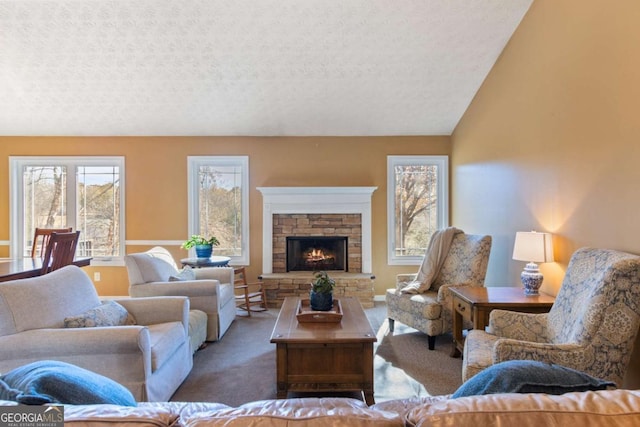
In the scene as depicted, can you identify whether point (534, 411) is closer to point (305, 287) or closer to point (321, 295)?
point (321, 295)

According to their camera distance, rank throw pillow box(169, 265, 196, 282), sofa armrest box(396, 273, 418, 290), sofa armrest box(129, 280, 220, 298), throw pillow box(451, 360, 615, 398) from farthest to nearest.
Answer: sofa armrest box(396, 273, 418, 290) → throw pillow box(169, 265, 196, 282) → sofa armrest box(129, 280, 220, 298) → throw pillow box(451, 360, 615, 398)

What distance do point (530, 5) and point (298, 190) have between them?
3.25 m

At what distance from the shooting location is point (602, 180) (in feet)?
7.65

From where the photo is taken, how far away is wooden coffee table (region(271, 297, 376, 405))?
7.55 feet

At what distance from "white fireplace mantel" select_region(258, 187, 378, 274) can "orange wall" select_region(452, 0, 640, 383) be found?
4.94 feet

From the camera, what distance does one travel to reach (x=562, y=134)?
274 cm

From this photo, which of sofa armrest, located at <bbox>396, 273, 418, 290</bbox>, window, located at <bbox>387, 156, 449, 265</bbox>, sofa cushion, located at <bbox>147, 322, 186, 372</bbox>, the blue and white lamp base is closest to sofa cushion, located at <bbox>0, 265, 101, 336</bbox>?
sofa cushion, located at <bbox>147, 322, 186, 372</bbox>

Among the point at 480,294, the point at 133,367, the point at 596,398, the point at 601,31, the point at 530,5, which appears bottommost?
the point at 133,367

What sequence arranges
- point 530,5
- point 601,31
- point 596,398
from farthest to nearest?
1. point 530,5
2. point 601,31
3. point 596,398

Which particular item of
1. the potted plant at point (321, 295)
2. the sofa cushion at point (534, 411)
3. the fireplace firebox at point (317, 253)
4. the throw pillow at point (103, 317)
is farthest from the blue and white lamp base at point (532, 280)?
the throw pillow at point (103, 317)

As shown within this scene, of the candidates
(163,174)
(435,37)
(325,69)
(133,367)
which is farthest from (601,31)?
(163,174)

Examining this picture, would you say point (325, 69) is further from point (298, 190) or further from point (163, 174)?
point (163, 174)

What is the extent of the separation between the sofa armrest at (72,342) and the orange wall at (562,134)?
2985mm

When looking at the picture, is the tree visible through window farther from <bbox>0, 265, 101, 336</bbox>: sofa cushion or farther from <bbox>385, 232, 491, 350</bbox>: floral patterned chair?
<bbox>0, 265, 101, 336</bbox>: sofa cushion
